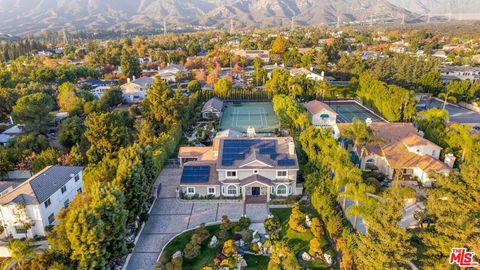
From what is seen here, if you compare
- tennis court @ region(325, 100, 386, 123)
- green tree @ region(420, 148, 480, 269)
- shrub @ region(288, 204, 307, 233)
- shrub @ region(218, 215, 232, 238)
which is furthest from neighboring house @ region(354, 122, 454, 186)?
shrub @ region(218, 215, 232, 238)

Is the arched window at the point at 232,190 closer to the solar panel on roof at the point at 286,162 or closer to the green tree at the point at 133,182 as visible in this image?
the solar panel on roof at the point at 286,162

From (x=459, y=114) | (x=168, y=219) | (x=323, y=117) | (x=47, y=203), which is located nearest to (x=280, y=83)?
(x=323, y=117)

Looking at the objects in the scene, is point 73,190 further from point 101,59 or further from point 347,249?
point 101,59

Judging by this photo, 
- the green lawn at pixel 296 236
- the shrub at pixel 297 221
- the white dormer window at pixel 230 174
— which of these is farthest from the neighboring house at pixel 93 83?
the shrub at pixel 297 221

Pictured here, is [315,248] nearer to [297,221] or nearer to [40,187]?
[297,221]

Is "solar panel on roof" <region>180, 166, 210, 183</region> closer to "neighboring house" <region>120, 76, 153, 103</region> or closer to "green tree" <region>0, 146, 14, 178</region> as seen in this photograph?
"green tree" <region>0, 146, 14, 178</region>
